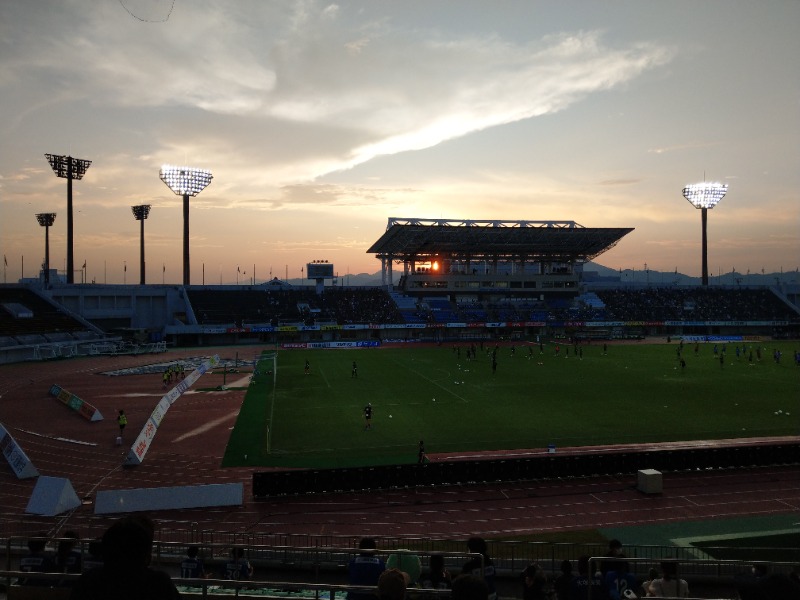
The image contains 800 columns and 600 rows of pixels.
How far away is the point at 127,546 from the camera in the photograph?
3396mm

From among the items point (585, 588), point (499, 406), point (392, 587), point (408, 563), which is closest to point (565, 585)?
point (585, 588)

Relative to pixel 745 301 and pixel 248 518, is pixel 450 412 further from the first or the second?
pixel 745 301

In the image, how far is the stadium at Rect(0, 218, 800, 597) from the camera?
51.9 feet

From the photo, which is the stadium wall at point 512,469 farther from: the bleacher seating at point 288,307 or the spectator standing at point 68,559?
the bleacher seating at point 288,307

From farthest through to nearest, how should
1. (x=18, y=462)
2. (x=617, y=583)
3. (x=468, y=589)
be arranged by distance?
(x=18, y=462) → (x=617, y=583) → (x=468, y=589)

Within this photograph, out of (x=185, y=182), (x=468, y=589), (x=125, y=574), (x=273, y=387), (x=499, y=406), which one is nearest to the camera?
(x=125, y=574)

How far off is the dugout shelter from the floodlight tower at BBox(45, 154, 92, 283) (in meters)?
46.1

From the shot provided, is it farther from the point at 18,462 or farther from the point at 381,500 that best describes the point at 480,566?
the point at 18,462

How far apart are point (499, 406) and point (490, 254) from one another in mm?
64709

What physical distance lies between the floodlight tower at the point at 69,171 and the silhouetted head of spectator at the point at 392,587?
93.9m

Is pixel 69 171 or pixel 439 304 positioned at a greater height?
pixel 69 171

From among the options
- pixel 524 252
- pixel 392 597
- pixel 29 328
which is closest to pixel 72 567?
pixel 392 597

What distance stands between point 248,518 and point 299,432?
35.9 feet

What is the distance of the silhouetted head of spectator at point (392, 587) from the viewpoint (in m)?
4.59
